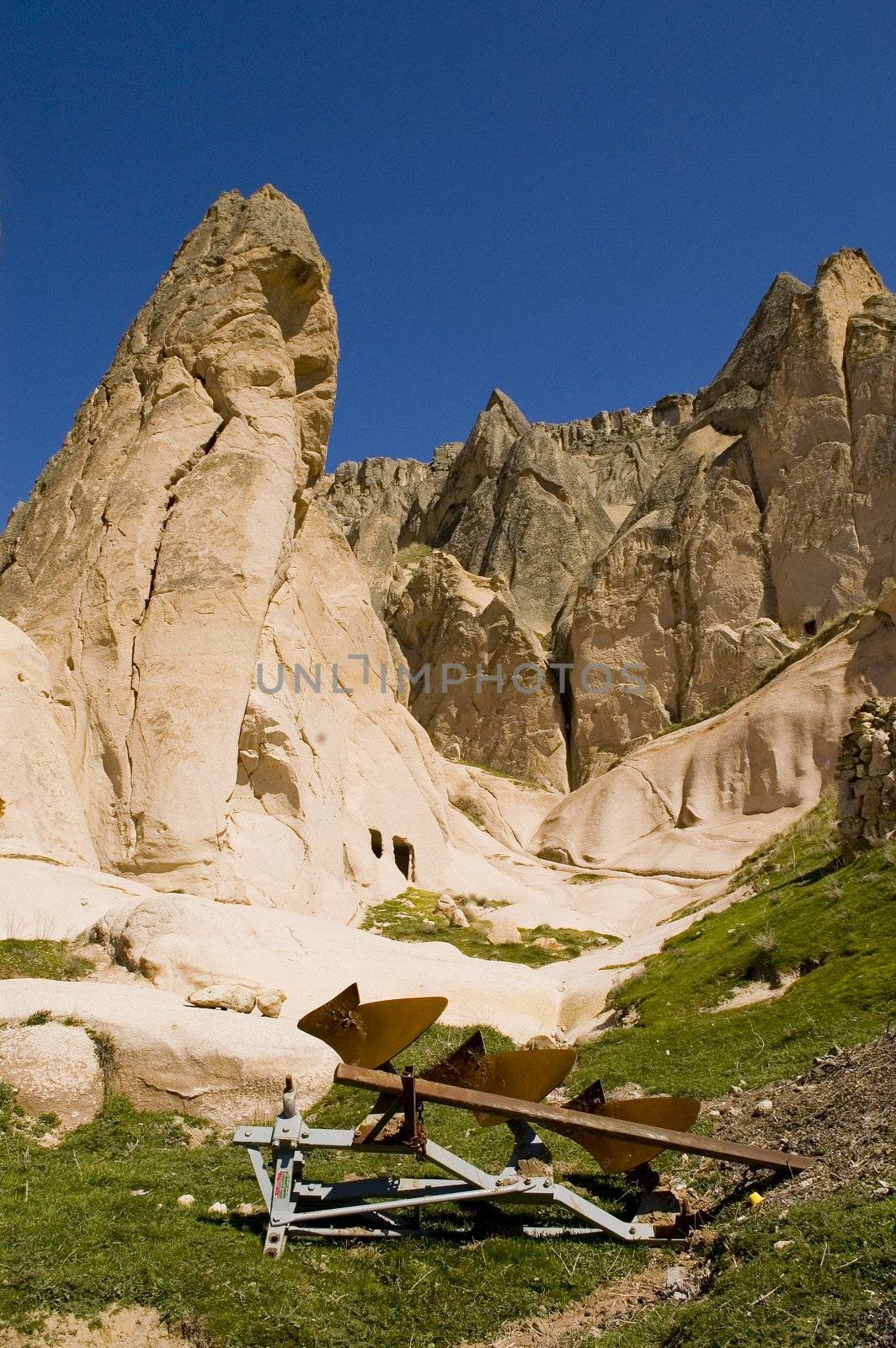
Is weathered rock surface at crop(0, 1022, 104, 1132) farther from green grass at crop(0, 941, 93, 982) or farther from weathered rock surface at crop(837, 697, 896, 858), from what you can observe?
weathered rock surface at crop(837, 697, 896, 858)

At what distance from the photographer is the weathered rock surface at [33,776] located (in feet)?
55.1

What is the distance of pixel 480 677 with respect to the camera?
46.7 meters

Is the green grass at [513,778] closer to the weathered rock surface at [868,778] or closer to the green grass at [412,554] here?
the green grass at [412,554]

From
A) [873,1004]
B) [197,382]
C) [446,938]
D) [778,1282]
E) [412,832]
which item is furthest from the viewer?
[412,832]

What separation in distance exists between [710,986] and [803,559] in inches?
1306

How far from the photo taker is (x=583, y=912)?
2570 centimetres

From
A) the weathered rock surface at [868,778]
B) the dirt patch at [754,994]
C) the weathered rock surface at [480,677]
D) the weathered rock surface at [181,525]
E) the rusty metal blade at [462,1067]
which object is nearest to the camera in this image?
the rusty metal blade at [462,1067]

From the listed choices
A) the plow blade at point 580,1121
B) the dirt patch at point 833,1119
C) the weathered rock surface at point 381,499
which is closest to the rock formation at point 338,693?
the plow blade at point 580,1121

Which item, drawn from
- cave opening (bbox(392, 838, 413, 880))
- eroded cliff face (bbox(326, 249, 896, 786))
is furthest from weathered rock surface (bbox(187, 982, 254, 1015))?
eroded cliff face (bbox(326, 249, 896, 786))

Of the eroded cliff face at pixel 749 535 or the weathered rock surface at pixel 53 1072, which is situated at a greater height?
the eroded cliff face at pixel 749 535

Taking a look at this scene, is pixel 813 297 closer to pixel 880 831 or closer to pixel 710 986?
pixel 880 831

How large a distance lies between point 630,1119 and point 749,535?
40586 mm

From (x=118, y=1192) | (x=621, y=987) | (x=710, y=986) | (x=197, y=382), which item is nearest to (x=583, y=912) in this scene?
(x=621, y=987)

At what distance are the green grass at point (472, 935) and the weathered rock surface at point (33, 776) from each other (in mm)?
7066
